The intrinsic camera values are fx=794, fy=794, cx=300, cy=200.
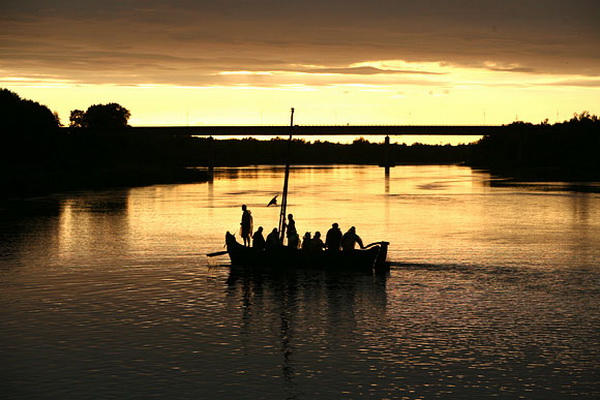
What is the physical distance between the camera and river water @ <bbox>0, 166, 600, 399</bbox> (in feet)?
78.2

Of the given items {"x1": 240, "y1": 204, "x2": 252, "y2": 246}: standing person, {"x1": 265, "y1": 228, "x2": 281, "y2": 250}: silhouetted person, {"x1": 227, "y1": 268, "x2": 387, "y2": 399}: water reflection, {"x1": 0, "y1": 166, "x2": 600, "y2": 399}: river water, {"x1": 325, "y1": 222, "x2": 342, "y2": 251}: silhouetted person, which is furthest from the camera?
{"x1": 240, "y1": 204, "x2": 252, "y2": 246}: standing person

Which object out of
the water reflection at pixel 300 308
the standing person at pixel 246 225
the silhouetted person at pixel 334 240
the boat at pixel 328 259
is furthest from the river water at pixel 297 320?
the standing person at pixel 246 225

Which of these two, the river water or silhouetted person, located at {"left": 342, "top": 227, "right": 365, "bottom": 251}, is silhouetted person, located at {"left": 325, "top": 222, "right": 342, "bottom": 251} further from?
the river water

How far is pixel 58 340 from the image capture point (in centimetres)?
2841

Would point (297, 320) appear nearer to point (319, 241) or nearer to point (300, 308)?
point (300, 308)

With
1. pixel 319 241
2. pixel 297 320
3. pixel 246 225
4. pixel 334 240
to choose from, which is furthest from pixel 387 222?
pixel 297 320

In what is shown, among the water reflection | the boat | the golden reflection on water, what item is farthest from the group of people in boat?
the golden reflection on water

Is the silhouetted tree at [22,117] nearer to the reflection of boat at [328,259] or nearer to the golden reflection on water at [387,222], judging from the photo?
the golden reflection on water at [387,222]

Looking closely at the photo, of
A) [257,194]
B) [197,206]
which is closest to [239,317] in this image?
[197,206]

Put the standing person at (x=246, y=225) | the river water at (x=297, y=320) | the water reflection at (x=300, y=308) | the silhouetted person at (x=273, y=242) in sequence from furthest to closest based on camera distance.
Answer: the standing person at (x=246, y=225) → the silhouetted person at (x=273, y=242) → the water reflection at (x=300, y=308) → the river water at (x=297, y=320)

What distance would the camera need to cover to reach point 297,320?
1251 inches

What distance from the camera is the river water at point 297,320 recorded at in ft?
A: 78.2

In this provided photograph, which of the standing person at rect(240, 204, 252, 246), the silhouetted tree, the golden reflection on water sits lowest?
the golden reflection on water

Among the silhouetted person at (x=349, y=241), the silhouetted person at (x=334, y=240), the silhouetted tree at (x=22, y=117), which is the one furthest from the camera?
the silhouetted tree at (x=22, y=117)
